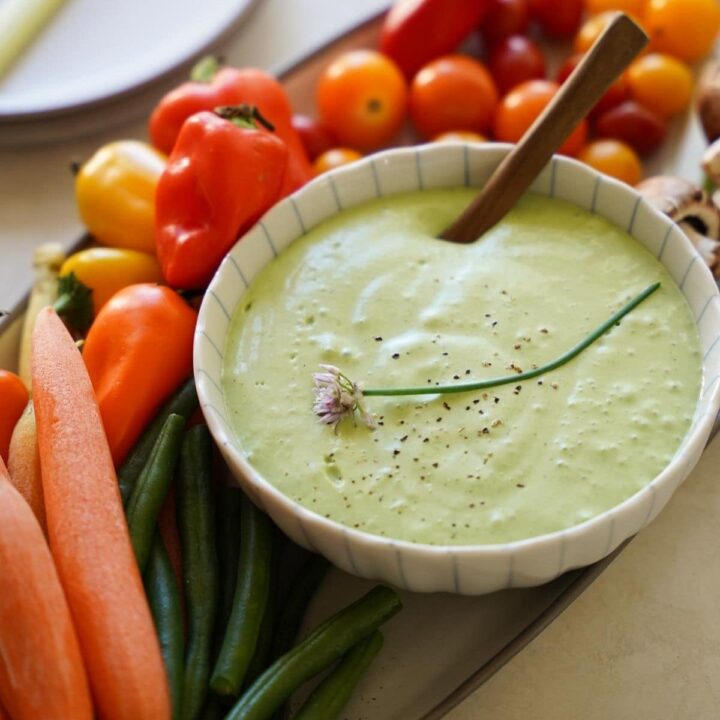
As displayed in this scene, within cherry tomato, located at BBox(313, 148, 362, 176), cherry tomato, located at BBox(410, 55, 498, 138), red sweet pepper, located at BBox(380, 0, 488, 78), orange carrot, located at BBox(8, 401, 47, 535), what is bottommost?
orange carrot, located at BBox(8, 401, 47, 535)

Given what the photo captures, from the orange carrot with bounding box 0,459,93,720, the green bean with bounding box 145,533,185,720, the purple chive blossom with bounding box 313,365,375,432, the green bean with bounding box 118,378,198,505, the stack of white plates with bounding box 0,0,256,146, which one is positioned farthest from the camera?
the stack of white plates with bounding box 0,0,256,146

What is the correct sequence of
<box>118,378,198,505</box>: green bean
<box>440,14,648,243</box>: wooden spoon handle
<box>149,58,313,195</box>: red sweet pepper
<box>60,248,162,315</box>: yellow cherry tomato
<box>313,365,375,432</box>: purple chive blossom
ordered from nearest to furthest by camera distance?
<box>313,365,375,432</box>: purple chive blossom
<box>118,378,198,505</box>: green bean
<box>440,14,648,243</box>: wooden spoon handle
<box>60,248,162,315</box>: yellow cherry tomato
<box>149,58,313,195</box>: red sweet pepper

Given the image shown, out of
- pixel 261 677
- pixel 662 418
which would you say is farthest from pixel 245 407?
pixel 662 418

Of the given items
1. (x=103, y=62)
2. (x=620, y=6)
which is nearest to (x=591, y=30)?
(x=620, y=6)

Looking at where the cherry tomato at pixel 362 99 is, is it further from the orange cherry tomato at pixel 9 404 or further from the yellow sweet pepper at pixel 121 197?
the orange cherry tomato at pixel 9 404

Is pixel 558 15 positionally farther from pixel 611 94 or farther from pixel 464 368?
pixel 464 368

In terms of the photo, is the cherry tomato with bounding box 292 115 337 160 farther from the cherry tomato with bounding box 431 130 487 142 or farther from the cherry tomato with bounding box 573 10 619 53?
the cherry tomato with bounding box 573 10 619 53

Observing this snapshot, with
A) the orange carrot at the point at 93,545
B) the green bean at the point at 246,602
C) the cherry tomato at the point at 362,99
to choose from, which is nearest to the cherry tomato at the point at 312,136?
the cherry tomato at the point at 362,99

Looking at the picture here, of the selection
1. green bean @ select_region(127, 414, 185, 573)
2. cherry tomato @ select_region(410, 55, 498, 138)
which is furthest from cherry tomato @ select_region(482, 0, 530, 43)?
green bean @ select_region(127, 414, 185, 573)
